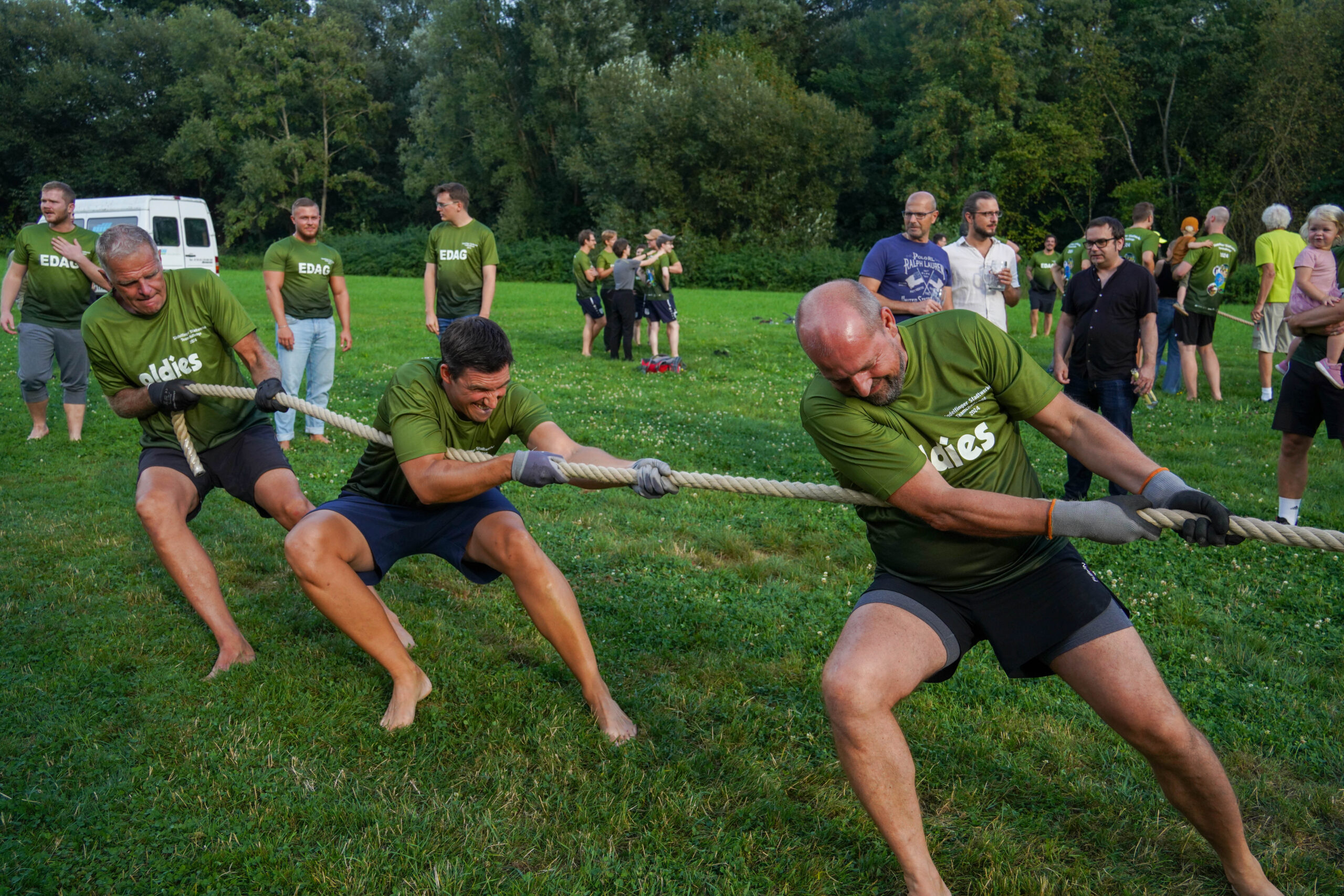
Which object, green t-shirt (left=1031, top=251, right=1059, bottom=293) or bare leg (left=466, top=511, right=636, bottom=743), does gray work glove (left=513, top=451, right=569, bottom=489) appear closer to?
bare leg (left=466, top=511, right=636, bottom=743)

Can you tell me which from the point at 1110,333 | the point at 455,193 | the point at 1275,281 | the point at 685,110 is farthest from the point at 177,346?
the point at 685,110

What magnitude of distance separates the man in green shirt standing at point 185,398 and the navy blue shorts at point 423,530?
2.32 feet

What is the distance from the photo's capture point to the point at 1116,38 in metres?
40.5

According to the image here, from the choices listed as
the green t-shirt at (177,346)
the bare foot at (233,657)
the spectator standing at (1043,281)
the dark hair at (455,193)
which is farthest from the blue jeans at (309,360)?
the spectator standing at (1043,281)

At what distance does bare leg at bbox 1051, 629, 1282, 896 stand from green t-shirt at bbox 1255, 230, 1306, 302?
27.3ft

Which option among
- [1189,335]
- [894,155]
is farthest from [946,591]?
[894,155]

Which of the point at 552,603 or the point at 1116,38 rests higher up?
the point at 1116,38

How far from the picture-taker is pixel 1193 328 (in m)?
10.8

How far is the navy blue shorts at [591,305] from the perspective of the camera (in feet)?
48.4

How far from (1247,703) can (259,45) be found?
53858mm

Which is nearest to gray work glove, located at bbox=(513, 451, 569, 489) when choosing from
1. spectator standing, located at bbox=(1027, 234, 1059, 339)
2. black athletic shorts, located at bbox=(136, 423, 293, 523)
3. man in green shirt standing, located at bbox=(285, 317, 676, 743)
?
man in green shirt standing, located at bbox=(285, 317, 676, 743)

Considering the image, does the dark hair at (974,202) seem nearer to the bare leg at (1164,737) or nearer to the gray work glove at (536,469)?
the gray work glove at (536,469)

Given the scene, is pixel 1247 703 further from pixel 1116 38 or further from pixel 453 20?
pixel 453 20

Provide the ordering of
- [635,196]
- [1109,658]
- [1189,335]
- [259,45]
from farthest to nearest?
[259,45]
[635,196]
[1189,335]
[1109,658]
